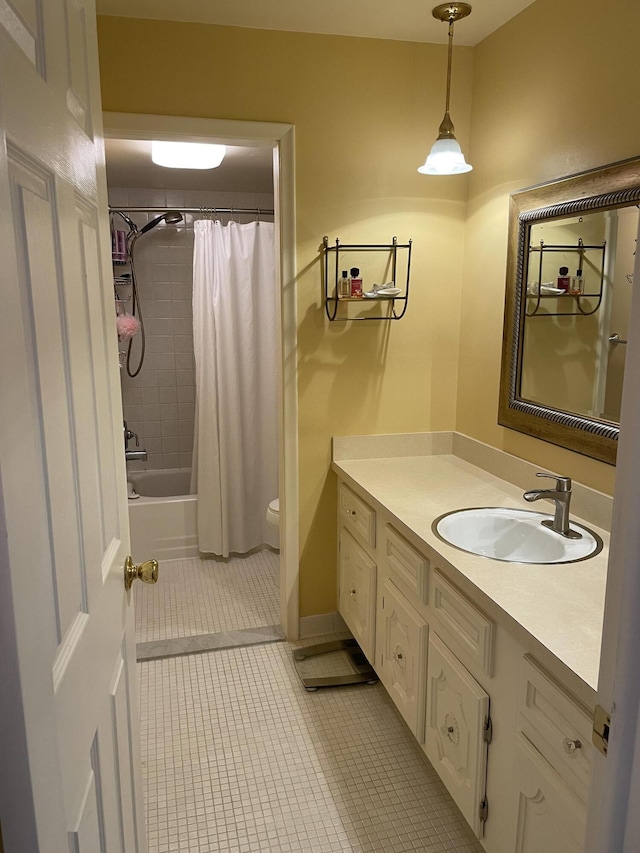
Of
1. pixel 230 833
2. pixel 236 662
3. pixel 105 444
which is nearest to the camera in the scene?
pixel 105 444

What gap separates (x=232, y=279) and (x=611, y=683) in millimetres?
3220

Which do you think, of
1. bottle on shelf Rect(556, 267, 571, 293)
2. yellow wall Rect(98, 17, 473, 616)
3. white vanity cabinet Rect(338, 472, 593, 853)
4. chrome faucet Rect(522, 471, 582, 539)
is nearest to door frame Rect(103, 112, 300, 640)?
yellow wall Rect(98, 17, 473, 616)

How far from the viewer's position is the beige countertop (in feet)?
4.35

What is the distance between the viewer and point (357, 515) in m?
2.54

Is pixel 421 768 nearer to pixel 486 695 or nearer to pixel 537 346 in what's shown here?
pixel 486 695

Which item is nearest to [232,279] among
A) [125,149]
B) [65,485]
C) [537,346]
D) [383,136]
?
[125,149]

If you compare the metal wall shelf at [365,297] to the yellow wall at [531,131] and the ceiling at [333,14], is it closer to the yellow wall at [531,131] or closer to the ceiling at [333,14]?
the yellow wall at [531,131]

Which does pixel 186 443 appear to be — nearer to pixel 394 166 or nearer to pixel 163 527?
pixel 163 527

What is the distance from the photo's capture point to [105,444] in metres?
1.19

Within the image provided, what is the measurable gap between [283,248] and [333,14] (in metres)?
0.84

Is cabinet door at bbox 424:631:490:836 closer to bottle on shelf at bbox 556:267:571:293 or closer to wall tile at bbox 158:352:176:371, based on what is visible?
bottle on shelf at bbox 556:267:571:293

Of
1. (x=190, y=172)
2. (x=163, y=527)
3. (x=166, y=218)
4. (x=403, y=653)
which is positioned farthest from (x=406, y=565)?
(x=166, y=218)

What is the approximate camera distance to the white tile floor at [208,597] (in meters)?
3.04

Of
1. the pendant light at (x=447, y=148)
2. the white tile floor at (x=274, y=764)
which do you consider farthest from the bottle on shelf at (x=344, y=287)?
the white tile floor at (x=274, y=764)
